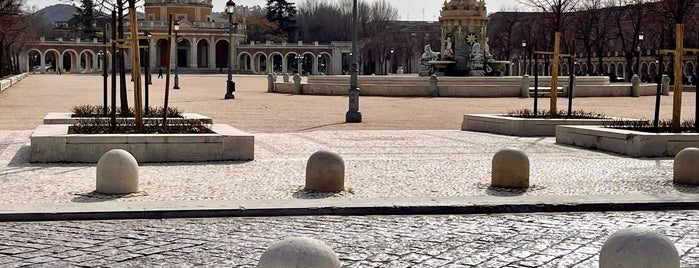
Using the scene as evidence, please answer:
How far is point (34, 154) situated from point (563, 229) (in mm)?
8139

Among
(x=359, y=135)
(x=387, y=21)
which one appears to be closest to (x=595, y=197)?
(x=359, y=135)

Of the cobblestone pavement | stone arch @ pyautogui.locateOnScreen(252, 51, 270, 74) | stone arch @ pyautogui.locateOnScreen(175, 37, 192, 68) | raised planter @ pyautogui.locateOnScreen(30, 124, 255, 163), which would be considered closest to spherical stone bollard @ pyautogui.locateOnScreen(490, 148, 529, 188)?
the cobblestone pavement

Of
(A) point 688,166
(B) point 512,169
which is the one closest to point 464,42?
(A) point 688,166

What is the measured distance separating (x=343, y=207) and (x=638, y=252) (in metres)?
4.85

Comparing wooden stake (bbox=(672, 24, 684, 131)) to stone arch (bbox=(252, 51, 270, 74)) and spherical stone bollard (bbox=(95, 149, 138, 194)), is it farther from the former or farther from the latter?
stone arch (bbox=(252, 51, 270, 74))

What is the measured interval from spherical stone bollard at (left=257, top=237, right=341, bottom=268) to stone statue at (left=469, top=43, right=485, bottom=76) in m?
→ 44.3

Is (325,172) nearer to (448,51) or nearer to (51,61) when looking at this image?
(448,51)

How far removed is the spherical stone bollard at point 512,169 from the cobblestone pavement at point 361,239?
1554 millimetres

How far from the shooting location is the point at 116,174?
11.0 meters

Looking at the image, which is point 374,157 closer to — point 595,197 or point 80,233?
point 595,197

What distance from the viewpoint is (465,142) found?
18.9 metres

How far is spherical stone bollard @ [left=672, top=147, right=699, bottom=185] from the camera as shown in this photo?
1235cm

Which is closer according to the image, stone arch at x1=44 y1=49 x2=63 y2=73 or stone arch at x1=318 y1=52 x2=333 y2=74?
stone arch at x1=318 y1=52 x2=333 y2=74

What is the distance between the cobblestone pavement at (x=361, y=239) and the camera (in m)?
7.70
